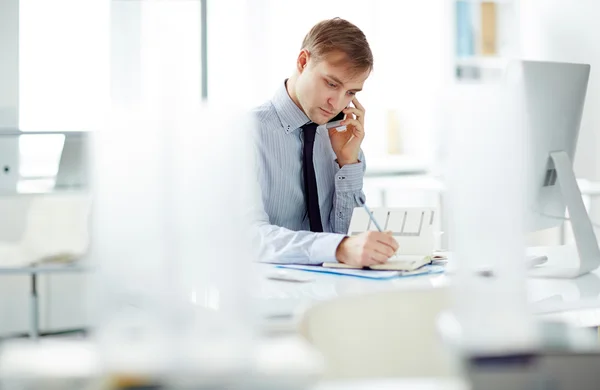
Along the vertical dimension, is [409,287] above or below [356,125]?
below

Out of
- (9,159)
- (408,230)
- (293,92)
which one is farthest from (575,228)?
(9,159)

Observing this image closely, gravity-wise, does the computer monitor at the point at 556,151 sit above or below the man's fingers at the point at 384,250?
above

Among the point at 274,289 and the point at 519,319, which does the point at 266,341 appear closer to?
the point at 519,319

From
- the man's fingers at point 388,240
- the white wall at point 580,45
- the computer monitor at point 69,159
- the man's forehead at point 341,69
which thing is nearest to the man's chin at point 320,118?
the man's forehead at point 341,69

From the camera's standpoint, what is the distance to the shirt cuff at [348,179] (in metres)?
2.21

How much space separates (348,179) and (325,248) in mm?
516

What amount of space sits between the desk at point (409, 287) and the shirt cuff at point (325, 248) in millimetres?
81

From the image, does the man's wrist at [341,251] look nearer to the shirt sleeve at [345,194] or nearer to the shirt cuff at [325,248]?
the shirt cuff at [325,248]

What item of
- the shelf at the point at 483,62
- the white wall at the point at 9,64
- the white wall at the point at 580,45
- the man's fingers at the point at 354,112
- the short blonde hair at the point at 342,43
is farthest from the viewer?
the shelf at the point at 483,62

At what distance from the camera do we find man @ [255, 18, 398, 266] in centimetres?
209

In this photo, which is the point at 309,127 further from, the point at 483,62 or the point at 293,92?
the point at 483,62

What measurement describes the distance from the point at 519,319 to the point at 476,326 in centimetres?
4

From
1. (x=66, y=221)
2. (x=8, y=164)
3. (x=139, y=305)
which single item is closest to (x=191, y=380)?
(x=139, y=305)

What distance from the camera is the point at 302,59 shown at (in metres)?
2.19
